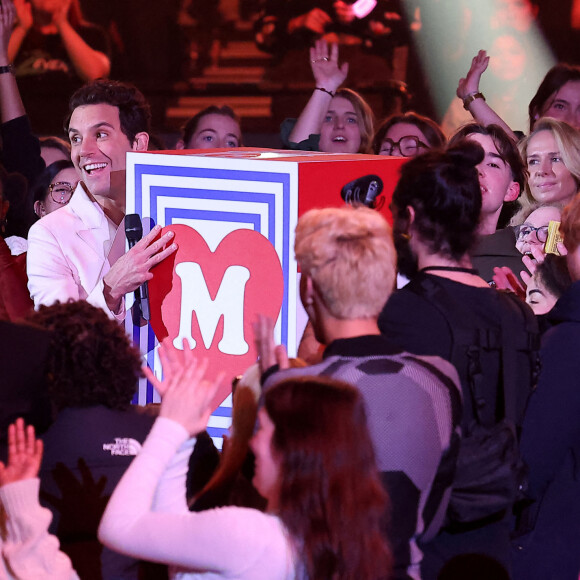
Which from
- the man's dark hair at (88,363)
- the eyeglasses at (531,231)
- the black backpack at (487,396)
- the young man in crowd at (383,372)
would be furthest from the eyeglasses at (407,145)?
the man's dark hair at (88,363)

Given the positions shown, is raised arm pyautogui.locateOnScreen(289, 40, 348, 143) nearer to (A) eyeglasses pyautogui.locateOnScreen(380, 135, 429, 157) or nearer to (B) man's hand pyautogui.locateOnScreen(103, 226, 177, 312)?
(A) eyeglasses pyautogui.locateOnScreen(380, 135, 429, 157)

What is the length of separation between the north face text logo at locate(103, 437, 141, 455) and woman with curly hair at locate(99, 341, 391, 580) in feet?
0.84

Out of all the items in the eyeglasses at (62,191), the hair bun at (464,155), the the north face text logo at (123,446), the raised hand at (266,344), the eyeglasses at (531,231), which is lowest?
the eyeglasses at (62,191)

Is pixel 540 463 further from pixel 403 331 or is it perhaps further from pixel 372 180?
pixel 372 180

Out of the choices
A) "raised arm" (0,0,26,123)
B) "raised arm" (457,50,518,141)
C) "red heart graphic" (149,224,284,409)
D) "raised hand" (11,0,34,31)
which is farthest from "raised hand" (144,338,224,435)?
"raised hand" (11,0,34,31)

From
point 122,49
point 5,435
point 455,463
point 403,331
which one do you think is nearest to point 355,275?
point 403,331

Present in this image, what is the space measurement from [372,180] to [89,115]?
3.65 ft

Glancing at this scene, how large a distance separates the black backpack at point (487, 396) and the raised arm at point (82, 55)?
208 inches

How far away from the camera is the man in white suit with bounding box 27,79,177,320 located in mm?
2998

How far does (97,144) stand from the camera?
3148 millimetres

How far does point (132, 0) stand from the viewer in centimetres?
668

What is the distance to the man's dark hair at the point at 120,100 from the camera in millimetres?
3209

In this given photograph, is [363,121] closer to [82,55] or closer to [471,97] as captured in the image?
[471,97]

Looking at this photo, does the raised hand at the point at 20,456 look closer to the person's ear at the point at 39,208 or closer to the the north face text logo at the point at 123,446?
the the north face text logo at the point at 123,446
